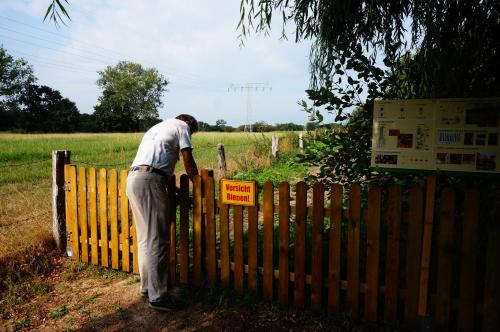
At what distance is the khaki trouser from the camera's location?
349cm

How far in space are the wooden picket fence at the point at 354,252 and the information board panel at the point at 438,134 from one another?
11.1 inches

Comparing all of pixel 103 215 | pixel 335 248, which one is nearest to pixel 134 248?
pixel 103 215

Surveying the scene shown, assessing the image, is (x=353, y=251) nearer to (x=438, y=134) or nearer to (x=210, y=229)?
(x=438, y=134)

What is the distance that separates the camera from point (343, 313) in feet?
10.8

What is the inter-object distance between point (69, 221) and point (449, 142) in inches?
181

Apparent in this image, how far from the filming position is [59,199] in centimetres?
482

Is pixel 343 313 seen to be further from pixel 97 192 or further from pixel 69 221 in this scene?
pixel 69 221

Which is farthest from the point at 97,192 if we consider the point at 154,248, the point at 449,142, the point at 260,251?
the point at 449,142

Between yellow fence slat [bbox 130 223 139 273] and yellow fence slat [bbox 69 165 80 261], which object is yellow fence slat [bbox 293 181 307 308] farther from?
yellow fence slat [bbox 69 165 80 261]

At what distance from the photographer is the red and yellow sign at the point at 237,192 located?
357 centimetres

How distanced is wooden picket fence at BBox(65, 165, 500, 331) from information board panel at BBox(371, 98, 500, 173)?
0.93ft

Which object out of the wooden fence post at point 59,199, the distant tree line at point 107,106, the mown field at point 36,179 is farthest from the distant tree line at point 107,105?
the wooden fence post at point 59,199

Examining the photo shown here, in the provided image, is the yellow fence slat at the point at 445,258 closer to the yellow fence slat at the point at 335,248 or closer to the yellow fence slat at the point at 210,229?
the yellow fence slat at the point at 335,248

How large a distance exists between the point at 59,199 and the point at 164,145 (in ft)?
7.33
